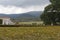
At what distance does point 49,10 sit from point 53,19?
101 inches

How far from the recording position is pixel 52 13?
1486 inches

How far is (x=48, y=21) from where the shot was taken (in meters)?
37.1

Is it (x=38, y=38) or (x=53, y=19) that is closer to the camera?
(x=38, y=38)

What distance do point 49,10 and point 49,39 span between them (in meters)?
30.1

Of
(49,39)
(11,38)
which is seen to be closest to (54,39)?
(49,39)

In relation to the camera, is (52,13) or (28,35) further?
(52,13)

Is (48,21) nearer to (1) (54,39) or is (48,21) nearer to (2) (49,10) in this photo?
(2) (49,10)

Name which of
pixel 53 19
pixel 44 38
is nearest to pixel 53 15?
pixel 53 19

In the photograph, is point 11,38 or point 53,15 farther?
point 53,15

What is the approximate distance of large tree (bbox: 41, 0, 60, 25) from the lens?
37125 millimetres

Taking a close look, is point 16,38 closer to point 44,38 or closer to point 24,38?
point 24,38

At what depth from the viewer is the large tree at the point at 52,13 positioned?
122 ft

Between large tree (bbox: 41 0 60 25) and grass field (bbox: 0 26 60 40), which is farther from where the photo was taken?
large tree (bbox: 41 0 60 25)

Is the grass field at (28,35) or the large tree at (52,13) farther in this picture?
the large tree at (52,13)
